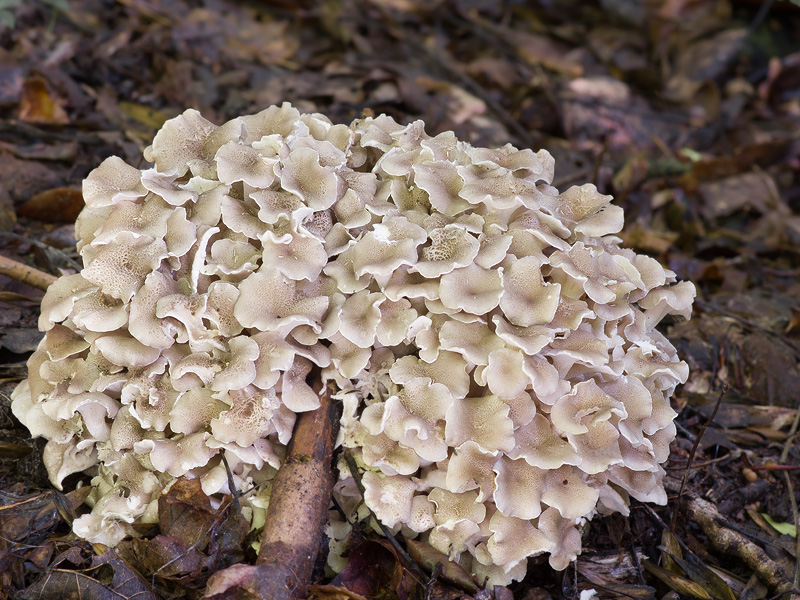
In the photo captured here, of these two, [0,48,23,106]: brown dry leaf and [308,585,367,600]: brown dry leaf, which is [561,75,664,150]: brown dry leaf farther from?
[308,585,367,600]: brown dry leaf

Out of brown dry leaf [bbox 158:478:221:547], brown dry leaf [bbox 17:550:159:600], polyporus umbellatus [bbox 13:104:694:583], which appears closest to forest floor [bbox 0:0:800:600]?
A: brown dry leaf [bbox 17:550:159:600]

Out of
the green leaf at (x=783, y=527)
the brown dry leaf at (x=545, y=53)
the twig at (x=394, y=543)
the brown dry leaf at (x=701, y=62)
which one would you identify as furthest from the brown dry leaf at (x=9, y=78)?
the brown dry leaf at (x=701, y=62)

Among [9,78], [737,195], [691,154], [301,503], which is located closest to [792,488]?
[301,503]

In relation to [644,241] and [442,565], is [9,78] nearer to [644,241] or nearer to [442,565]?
[442,565]

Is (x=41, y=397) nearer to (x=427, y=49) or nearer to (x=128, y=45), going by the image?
(x=128, y=45)

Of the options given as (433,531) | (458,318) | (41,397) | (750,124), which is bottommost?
(750,124)

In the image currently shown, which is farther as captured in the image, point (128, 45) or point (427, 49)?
point (427, 49)

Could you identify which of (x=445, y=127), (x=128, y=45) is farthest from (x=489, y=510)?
(x=128, y=45)
